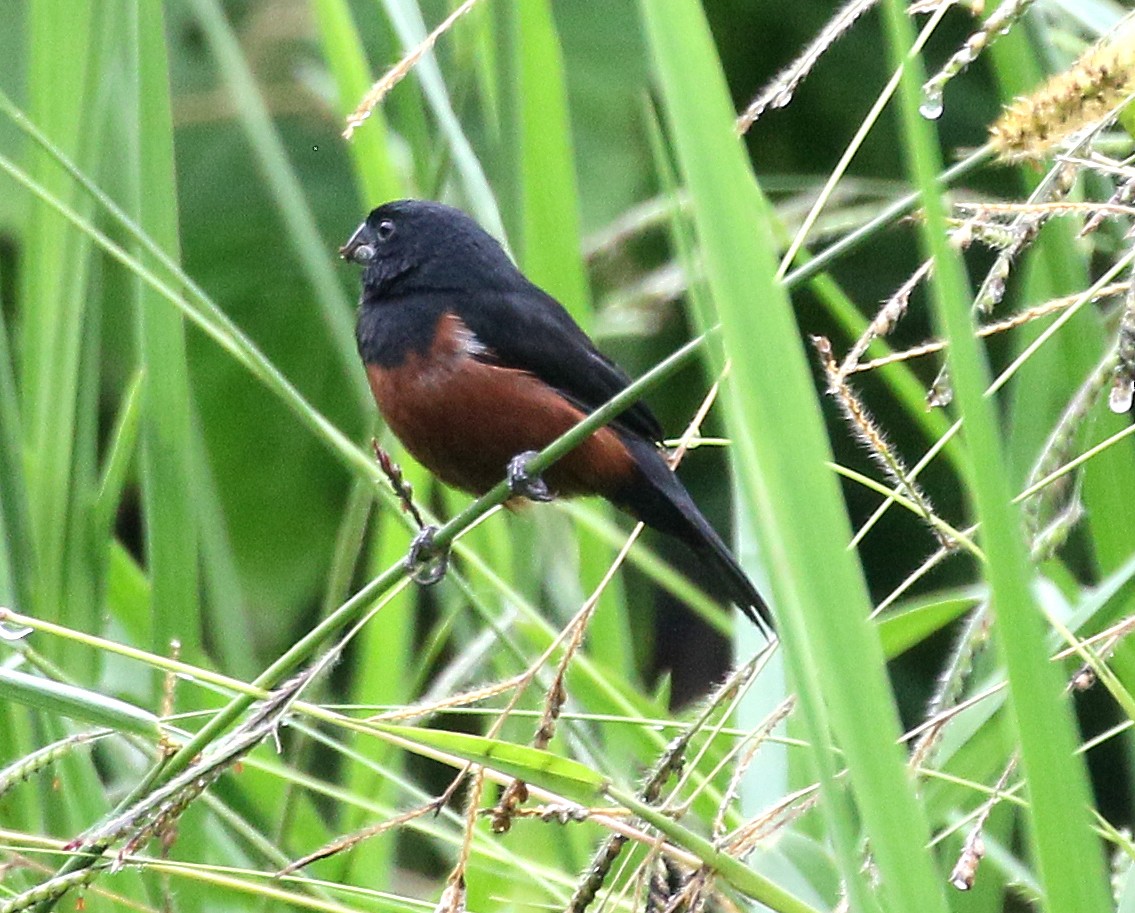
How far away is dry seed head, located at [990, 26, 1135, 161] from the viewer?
93 centimetres

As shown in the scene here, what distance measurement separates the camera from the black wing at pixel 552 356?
238cm

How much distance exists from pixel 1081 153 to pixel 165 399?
0.95 metres

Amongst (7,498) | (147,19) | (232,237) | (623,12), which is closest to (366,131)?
(147,19)

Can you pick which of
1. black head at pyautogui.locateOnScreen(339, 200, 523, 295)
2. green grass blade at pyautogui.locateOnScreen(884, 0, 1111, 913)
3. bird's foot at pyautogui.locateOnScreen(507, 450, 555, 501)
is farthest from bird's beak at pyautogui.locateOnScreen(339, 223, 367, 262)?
green grass blade at pyautogui.locateOnScreen(884, 0, 1111, 913)

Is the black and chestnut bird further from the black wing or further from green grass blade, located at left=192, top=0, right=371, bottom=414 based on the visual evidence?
green grass blade, located at left=192, top=0, right=371, bottom=414

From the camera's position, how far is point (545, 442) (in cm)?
233

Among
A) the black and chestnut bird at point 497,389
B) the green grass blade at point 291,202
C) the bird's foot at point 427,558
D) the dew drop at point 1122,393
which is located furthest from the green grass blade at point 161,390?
the dew drop at point 1122,393

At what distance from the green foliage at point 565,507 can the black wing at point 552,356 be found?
82 millimetres

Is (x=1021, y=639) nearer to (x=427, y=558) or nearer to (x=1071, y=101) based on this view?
(x=1071, y=101)

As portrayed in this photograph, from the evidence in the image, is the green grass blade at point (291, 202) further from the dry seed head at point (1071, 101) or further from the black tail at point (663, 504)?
the dry seed head at point (1071, 101)

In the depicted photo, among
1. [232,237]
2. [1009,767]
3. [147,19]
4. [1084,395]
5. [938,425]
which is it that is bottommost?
[1009,767]

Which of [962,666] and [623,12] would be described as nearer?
[962,666]

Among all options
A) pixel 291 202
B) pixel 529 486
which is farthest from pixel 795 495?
pixel 291 202

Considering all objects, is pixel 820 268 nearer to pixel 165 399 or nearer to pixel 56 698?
pixel 56 698
